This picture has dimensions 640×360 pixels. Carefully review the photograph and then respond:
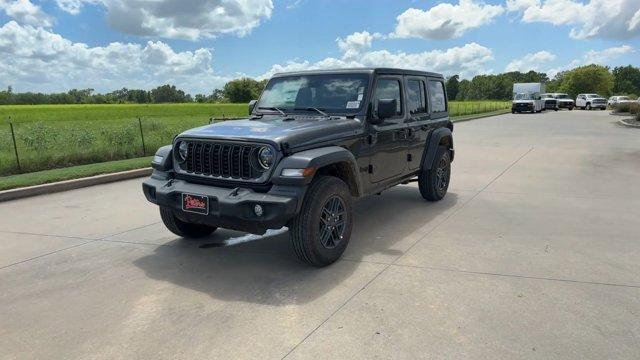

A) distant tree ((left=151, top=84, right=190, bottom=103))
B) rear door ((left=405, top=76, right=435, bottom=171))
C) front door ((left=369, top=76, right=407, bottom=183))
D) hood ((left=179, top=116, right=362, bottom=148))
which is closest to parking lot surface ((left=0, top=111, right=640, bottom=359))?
front door ((left=369, top=76, right=407, bottom=183))

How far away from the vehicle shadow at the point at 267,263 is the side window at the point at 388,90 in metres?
1.43

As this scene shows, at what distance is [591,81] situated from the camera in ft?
332

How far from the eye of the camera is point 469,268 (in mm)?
4496

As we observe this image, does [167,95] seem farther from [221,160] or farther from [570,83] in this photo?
[221,160]

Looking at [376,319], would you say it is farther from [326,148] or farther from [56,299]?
[56,299]

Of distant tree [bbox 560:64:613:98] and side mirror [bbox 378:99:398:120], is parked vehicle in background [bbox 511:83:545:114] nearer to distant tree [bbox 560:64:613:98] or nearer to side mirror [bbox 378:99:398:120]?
side mirror [bbox 378:99:398:120]

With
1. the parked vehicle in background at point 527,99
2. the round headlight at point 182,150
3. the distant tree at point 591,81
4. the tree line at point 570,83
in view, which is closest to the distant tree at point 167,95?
the tree line at point 570,83

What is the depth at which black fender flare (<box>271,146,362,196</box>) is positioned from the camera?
410 centimetres

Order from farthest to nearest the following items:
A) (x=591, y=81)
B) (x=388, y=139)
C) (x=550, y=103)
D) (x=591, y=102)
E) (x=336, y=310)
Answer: (x=591, y=81) < (x=591, y=102) < (x=550, y=103) < (x=388, y=139) < (x=336, y=310)

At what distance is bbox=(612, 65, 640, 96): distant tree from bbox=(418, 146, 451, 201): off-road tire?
5466 inches

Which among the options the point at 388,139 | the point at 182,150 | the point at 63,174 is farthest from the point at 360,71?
the point at 63,174

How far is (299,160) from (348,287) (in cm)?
115

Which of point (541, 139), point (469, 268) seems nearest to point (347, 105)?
point (469, 268)

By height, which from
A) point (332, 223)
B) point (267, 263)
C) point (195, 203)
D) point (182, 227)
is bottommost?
point (267, 263)
